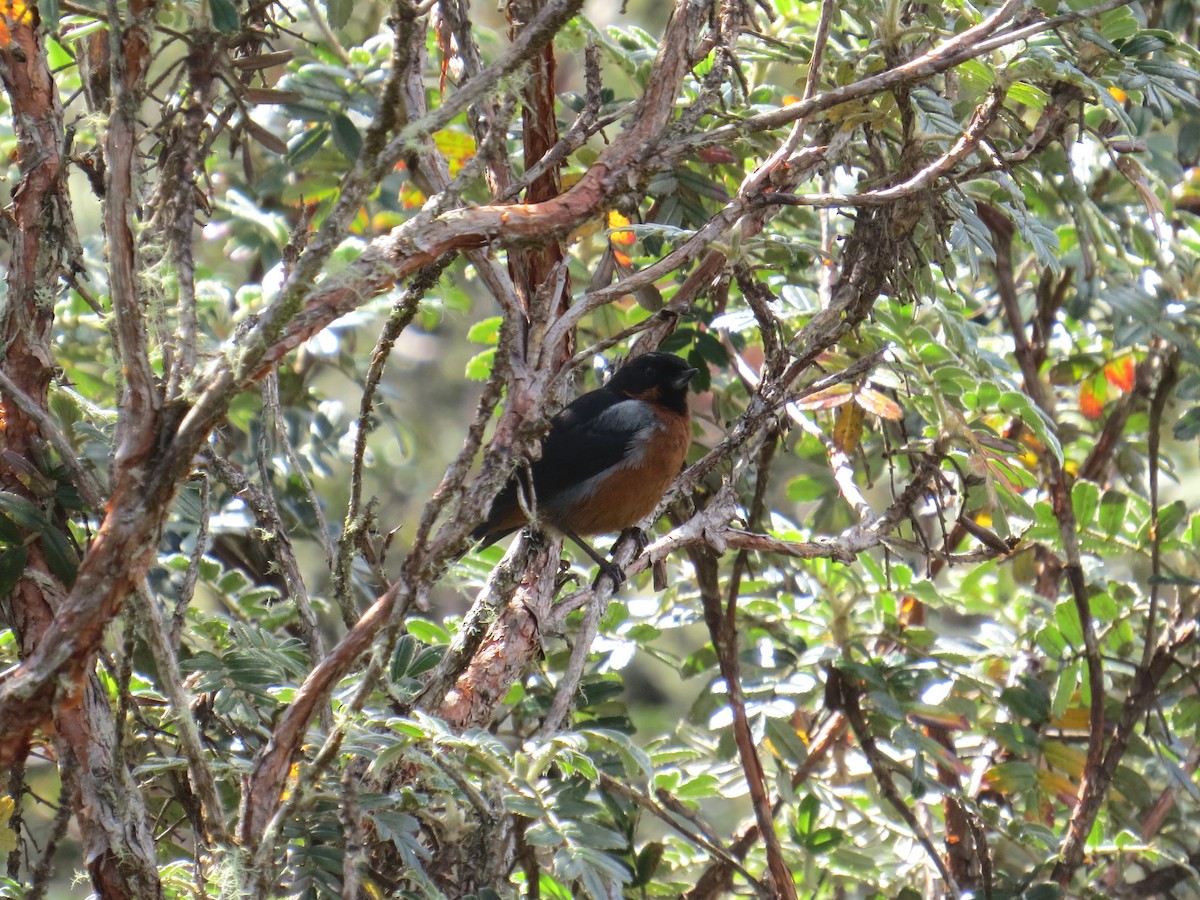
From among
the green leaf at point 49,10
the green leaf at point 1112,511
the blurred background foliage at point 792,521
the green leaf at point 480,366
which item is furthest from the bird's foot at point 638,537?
the green leaf at point 49,10

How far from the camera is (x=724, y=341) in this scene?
13.0 feet

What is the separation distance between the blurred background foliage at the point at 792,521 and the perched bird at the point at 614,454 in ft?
0.69

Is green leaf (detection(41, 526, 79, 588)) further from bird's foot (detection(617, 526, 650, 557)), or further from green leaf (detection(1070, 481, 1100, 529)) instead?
green leaf (detection(1070, 481, 1100, 529))

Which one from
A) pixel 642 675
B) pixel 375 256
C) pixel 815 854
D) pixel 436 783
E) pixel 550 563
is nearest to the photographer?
pixel 375 256

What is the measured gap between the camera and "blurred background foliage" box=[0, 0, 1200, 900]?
2277 mm

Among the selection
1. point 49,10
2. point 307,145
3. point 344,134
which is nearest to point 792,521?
point 344,134

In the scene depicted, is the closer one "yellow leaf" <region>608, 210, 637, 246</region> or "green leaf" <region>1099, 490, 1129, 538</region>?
"yellow leaf" <region>608, 210, 637, 246</region>

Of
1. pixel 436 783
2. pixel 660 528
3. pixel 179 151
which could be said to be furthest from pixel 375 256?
pixel 660 528

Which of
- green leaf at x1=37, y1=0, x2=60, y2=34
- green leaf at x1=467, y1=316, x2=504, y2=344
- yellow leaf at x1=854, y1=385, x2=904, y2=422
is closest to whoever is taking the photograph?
green leaf at x1=37, y1=0, x2=60, y2=34

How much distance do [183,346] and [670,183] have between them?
193cm

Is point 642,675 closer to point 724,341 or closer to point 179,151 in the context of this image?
point 724,341

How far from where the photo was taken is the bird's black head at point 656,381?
170 inches

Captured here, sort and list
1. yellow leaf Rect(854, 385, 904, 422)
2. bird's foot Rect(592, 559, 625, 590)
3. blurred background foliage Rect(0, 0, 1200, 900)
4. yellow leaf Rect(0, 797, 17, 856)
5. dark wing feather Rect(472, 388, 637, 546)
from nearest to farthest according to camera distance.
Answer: blurred background foliage Rect(0, 0, 1200, 900), yellow leaf Rect(0, 797, 17, 856), bird's foot Rect(592, 559, 625, 590), yellow leaf Rect(854, 385, 904, 422), dark wing feather Rect(472, 388, 637, 546)

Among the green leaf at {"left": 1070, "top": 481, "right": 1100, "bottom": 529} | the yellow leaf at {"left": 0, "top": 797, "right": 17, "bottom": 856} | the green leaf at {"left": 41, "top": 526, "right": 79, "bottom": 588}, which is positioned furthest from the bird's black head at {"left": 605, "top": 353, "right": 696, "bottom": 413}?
the yellow leaf at {"left": 0, "top": 797, "right": 17, "bottom": 856}
